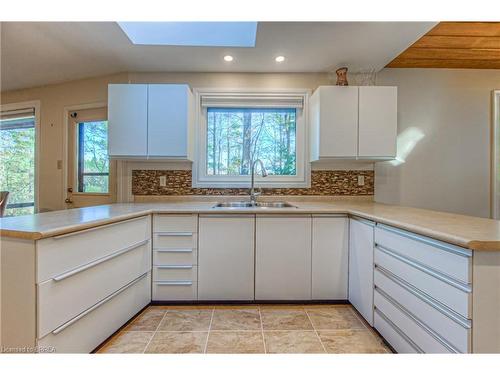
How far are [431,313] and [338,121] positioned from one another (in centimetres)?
176

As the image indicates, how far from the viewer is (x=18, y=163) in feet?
11.0

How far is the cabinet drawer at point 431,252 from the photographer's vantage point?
3.27 ft

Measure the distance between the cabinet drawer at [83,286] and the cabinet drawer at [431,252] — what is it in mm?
1704

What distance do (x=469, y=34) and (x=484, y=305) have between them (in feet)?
8.08

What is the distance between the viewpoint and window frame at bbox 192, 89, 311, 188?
275 centimetres

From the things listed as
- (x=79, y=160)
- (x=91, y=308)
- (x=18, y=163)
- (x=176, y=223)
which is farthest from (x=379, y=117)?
(x=18, y=163)

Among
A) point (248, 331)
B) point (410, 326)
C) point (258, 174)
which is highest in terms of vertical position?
point (258, 174)

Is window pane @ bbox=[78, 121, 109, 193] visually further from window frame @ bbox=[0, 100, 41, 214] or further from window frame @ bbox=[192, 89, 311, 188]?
window frame @ bbox=[192, 89, 311, 188]

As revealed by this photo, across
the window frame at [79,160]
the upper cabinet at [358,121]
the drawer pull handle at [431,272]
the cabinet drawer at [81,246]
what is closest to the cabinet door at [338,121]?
the upper cabinet at [358,121]

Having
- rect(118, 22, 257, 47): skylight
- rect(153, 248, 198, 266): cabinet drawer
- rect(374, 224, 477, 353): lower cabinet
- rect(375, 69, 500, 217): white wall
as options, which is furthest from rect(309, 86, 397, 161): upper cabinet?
rect(153, 248, 198, 266): cabinet drawer

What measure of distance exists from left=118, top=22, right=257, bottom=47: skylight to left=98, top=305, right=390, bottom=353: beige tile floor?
7.30 ft

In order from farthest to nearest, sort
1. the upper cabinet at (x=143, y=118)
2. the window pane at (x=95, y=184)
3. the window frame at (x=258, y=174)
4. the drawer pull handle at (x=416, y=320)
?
the window pane at (x=95, y=184)
the window frame at (x=258, y=174)
the upper cabinet at (x=143, y=118)
the drawer pull handle at (x=416, y=320)

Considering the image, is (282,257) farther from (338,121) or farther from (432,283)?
(338,121)

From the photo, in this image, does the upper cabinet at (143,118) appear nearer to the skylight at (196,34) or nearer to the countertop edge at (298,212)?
the skylight at (196,34)
